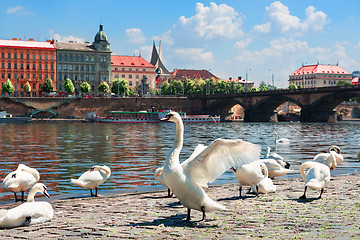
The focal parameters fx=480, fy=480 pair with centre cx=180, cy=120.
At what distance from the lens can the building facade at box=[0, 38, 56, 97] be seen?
383 feet

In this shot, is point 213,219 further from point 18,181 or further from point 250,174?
point 18,181

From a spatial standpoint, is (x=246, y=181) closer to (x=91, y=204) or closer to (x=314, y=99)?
(x=91, y=204)

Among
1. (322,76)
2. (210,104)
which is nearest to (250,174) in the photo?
(210,104)

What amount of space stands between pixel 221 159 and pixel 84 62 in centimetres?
12141

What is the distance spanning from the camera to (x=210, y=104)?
365 ft

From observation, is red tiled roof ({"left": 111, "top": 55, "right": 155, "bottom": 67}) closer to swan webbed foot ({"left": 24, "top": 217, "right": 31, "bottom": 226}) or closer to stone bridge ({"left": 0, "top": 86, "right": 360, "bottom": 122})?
stone bridge ({"left": 0, "top": 86, "right": 360, "bottom": 122})

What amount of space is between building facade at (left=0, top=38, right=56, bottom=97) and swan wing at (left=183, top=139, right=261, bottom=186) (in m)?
114

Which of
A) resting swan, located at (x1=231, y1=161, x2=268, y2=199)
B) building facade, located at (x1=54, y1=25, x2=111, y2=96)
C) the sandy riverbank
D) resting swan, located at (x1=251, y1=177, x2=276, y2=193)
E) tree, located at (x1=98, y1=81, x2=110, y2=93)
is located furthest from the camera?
building facade, located at (x1=54, y1=25, x2=111, y2=96)

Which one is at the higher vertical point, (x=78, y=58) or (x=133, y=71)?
(x=78, y=58)

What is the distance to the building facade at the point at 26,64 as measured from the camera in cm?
11675

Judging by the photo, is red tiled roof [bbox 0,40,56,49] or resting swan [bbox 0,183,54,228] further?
red tiled roof [bbox 0,40,56,49]

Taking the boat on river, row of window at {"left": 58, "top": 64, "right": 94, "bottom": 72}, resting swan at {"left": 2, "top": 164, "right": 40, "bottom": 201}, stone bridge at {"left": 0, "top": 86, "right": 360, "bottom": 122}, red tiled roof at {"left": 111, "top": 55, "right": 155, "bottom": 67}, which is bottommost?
resting swan at {"left": 2, "top": 164, "right": 40, "bottom": 201}

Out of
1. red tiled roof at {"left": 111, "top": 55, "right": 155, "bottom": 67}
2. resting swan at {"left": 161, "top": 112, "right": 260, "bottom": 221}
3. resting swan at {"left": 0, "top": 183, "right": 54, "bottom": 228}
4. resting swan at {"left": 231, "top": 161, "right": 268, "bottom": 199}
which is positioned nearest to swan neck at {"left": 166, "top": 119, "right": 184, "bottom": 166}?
resting swan at {"left": 161, "top": 112, "right": 260, "bottom": 221}

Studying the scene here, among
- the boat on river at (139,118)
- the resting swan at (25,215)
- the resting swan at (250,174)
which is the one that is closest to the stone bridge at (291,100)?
the boat on river at (139,118)
